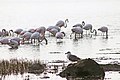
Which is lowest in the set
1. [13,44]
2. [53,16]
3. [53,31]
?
[13,44]

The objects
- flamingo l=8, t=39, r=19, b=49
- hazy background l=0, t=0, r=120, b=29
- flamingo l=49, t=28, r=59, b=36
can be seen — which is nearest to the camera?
flamingo l=8, t=39, r=19, b=49

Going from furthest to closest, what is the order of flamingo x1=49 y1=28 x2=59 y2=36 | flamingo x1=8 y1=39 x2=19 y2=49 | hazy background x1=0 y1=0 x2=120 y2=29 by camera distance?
hazy background x1=0 y1=0 x2=120 y2=29 < flamingo x1=49 y1=28 x2=59 y2=36 < flamingo x1=8 y1=39 x2=19 y2=49

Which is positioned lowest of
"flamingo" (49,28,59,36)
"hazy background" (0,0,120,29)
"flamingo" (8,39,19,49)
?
"flamingo" (8,39,19,49)

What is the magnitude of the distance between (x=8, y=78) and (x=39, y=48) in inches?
386

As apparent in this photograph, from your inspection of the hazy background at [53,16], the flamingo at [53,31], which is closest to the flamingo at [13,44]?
the flamingo at [53,31]

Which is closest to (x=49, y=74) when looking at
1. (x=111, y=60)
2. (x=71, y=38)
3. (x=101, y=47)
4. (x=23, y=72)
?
(x=23, y=72)

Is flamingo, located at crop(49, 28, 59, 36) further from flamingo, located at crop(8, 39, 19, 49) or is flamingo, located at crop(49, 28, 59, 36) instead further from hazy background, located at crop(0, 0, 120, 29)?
hazy background, located at crop(0, 0, 120, 29)

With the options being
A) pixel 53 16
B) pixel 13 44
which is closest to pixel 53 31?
pixel 13 44

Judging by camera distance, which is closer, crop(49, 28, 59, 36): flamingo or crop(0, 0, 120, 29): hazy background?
crop(49, 28, 59, 36): flamingo

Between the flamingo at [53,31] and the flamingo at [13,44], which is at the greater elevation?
A: the flamingo at [53,31]

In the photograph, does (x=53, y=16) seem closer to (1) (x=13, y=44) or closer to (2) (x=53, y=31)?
(2) (x=53, y=31)

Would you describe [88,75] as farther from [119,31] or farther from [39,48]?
[119,31]

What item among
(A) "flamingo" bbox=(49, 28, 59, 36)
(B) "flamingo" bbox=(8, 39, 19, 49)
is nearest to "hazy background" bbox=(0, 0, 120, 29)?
(A) "flamingo" bbox=(49, 28, 59, 36)

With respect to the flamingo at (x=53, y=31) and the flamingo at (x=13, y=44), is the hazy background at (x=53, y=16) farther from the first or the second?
the flamingo at (x=13, y=44)
